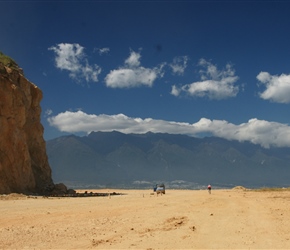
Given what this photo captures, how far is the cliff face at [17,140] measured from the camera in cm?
4266

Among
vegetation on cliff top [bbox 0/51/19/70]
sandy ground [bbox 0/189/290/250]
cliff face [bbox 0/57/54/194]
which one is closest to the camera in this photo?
sandy ground [bbox 0/189/290/250]

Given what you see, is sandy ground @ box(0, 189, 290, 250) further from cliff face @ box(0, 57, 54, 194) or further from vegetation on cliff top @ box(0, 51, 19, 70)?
vegetation on cliff top @ box(0, 51, 19, 70)

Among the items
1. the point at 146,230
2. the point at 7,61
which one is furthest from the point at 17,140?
the point at 146,230

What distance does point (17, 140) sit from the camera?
148 feet

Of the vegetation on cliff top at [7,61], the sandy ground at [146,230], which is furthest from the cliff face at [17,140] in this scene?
the sandy ground at [146,230]

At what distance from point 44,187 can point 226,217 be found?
35170 millimetres

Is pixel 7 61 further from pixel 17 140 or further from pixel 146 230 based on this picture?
pixel 146 230

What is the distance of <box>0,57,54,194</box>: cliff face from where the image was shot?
4266 cm

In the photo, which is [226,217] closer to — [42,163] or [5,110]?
[5,110]

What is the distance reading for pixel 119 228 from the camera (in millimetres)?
16750

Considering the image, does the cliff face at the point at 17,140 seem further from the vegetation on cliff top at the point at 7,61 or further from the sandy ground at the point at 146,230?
the sandy ground at the point at 146,230

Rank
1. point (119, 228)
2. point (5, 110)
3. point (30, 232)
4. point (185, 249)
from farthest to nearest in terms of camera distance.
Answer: point (5, 110), point (119, 228), point (30, 232), point (185, 249)

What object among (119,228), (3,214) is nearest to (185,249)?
(119,228)

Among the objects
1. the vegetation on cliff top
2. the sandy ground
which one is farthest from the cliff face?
the sandy ground
